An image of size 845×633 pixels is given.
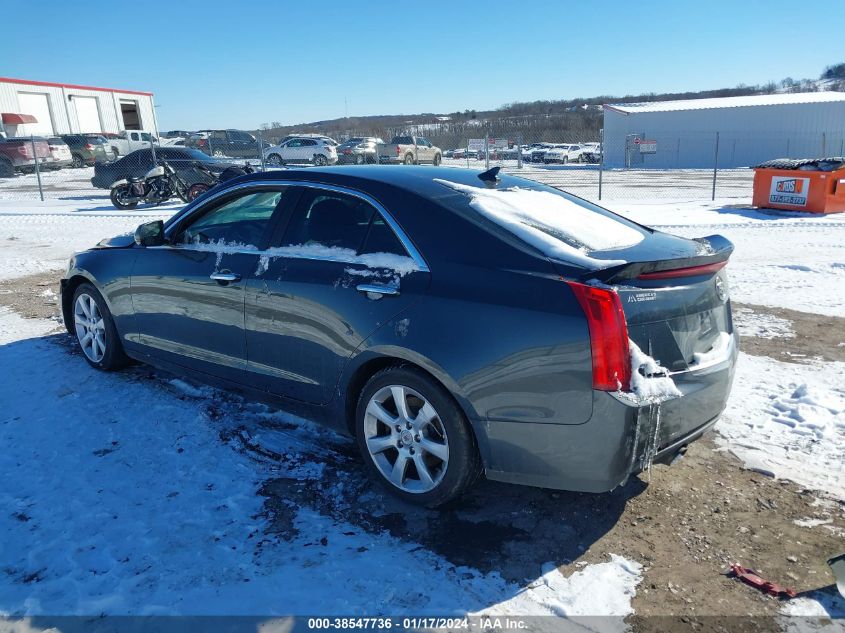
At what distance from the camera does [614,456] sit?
2.67 meters

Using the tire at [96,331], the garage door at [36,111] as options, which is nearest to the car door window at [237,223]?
the tire at [96,331]

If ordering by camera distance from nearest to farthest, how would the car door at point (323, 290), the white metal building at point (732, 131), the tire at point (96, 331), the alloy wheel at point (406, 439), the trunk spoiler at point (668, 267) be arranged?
the trunk spoiler at point (668, 267)
the alloy wheel at point (406, 439)
the car door at point (323, 290)
the tire at point (96, 331)
the white metal building at point (732, 131)

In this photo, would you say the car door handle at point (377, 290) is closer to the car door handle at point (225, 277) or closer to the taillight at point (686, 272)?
the car door handle at point (225, 277)

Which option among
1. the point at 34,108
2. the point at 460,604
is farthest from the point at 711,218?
the point at 34,108

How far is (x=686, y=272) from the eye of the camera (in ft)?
9.73

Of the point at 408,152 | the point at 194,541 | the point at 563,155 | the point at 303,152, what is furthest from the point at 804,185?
the point at 563,155

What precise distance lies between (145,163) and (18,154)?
15.8m

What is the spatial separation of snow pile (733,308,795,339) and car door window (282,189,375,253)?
3942 millimetres

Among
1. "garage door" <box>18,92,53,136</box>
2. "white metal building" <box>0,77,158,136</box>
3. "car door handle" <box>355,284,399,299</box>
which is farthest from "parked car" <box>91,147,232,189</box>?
"garage door" <box>18,92,53,136</box>

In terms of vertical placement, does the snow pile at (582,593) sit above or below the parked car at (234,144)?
below

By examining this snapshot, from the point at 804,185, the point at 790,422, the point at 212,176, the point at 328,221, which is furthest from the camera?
the point at 212,176

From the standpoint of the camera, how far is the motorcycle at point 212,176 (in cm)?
1614

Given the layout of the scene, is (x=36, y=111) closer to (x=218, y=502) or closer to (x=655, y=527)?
(x=218, y=502)

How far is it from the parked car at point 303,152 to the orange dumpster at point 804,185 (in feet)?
65.9
